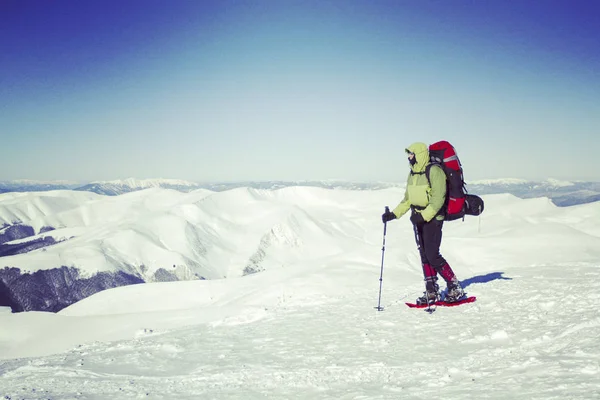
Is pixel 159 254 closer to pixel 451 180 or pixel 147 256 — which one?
pixel 147 256

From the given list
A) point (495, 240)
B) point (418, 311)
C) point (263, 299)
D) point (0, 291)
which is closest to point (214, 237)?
point (0, 291)

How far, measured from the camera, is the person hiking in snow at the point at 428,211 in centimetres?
826

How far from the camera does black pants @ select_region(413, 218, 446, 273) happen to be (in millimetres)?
8664

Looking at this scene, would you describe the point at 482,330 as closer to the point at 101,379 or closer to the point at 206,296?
the point at 101,379

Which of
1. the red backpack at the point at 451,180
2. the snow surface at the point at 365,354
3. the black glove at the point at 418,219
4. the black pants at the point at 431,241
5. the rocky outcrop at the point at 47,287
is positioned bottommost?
the rocky outcrop at the point at 47,287

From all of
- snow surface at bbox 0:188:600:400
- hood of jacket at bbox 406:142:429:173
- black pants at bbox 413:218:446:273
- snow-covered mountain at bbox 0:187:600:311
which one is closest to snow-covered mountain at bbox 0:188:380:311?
snow-covered mountain at bbox 0:187:600:311

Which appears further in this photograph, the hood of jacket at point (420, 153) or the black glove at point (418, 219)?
the black glove at point (418, 219)

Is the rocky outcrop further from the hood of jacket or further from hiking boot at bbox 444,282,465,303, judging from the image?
the hood of jacket

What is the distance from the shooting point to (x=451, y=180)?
8555mm

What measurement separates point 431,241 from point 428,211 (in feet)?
3.06

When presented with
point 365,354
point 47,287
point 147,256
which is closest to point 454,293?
point 365,354

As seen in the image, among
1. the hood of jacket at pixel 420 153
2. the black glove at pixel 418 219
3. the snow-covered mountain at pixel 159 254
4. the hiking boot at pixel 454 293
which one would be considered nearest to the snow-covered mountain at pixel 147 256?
the snow-covered mountain at pixel 159 254

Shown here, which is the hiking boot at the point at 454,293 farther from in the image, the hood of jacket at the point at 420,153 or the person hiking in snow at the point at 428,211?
the hood of jacket at the point at 420,153

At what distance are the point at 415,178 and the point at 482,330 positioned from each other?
11.9 feet
